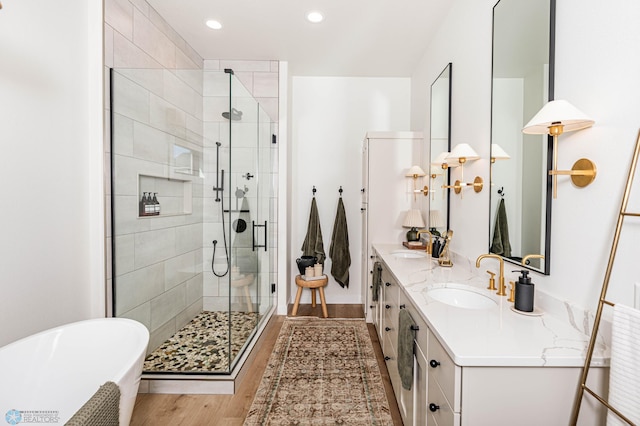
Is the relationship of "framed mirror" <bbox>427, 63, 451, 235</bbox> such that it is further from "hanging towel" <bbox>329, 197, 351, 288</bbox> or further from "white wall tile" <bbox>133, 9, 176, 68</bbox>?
"white wall tile" <bbox>133, 9, 176, 68</bbox>

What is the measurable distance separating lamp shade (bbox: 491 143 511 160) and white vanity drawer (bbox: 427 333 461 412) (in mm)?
1002

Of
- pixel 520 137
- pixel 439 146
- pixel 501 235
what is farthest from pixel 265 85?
pixel 501 235

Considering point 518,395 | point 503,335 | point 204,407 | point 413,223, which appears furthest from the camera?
point 413,223

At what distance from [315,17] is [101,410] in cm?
267

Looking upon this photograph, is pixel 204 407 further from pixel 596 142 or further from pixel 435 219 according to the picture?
pixel 596 142

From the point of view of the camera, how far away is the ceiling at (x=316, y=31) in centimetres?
233

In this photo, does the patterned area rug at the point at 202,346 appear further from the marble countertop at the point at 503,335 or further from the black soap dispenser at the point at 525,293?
the black soap dispenser at the point at 525,293

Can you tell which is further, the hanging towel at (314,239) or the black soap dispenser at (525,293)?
the hanging towel at (314,239)

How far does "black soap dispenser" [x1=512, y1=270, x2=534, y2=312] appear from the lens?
125 centimetres

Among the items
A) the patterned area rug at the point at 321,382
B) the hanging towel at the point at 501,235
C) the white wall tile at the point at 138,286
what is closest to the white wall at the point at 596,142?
the hanging towel at the point at 501,235

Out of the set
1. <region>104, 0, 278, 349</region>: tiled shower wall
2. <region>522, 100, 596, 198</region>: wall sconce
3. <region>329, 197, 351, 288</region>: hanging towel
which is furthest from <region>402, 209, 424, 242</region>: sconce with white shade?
<region>104, 0, 278, 349</region>: tiled shower wall

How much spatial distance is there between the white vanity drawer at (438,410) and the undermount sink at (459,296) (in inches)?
19.8

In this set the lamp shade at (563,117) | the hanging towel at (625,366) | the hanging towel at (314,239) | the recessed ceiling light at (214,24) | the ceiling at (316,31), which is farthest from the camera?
the hanging towel at (314,239)

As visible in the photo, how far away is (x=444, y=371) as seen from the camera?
1.04 metres
